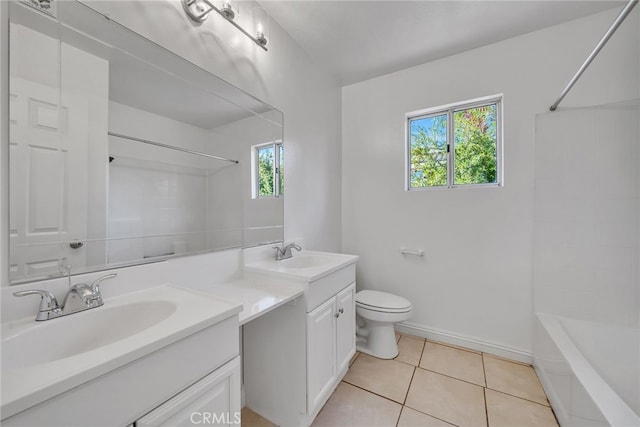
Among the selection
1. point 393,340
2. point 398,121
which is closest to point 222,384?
point 393,340

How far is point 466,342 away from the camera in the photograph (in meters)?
2.06

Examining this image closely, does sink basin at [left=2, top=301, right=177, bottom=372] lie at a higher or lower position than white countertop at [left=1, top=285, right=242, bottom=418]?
lower

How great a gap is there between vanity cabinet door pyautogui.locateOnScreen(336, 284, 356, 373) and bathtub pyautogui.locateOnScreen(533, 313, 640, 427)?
1.13m

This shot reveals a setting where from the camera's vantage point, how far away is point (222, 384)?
81 cm

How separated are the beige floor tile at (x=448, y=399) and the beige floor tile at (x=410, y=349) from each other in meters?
0.17

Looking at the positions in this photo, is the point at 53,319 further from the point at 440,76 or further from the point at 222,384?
the point at 440,76

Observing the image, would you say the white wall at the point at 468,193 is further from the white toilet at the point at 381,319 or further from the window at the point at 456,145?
the white toilet at the point at 381,319

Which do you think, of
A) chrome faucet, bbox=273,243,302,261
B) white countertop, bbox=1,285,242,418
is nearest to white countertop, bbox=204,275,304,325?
white countertop, bbox=1,285,242,418

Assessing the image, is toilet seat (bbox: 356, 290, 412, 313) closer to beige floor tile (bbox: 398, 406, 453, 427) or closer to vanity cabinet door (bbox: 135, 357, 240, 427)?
beige floor tile (bbox: 398, 406, 453, 427)

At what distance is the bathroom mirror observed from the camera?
0.78 metres

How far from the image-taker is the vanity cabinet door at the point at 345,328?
5.00ft

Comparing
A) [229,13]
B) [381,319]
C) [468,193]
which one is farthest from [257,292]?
[468,193]

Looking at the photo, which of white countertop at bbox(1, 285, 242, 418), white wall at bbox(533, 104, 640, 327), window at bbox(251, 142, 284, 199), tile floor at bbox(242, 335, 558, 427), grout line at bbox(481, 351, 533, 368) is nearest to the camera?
white countertop at bbox(1, 285, 242, 418)

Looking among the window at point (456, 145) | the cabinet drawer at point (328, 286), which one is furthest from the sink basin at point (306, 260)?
the window at point (456, 145)
